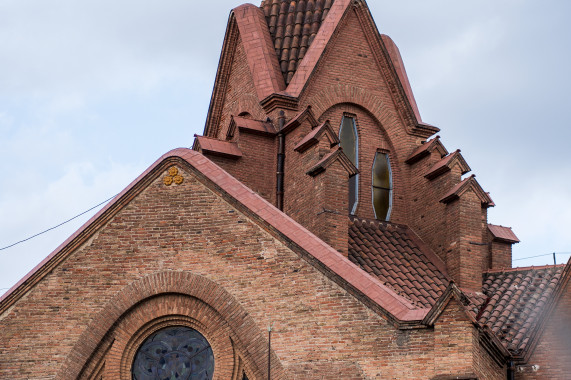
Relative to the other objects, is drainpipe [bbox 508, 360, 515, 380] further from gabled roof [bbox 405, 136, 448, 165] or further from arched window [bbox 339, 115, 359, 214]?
gabled roof [bbox 405, 136, 448, 165]

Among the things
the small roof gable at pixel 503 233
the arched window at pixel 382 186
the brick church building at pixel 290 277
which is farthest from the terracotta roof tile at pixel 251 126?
the small roof gable at pixel 503 233

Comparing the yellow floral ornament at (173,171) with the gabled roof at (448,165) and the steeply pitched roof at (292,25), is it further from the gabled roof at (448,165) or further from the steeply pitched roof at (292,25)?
the gabled roof at (448,165)

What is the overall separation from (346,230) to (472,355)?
515cm

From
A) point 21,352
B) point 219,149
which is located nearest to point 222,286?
point 21,352

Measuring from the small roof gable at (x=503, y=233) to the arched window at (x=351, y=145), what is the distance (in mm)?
3390

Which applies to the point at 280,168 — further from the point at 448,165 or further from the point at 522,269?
the point at 522,269

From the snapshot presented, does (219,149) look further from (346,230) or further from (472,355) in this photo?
(472,355)

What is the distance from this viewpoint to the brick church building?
16.5 m

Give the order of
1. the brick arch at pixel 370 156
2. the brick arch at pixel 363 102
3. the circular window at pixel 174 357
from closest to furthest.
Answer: the circular window at pixel 174 357
the brick arch at pixel 370 156
the brick arch at pixel 363 102

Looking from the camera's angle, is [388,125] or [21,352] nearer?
[21,352]

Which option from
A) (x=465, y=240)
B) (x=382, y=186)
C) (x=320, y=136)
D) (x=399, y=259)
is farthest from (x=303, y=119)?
(x=465, y=240)

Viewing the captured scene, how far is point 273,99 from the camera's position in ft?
75.4

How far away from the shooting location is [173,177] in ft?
60.8

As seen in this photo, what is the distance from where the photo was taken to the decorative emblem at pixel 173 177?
1850cm
